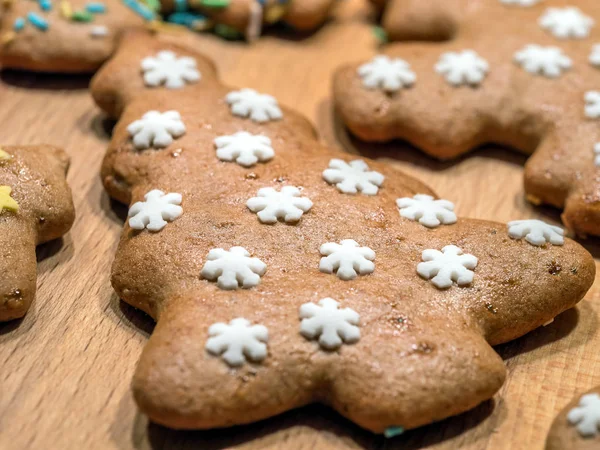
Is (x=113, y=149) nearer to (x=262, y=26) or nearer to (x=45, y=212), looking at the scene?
(x=45, y=212)

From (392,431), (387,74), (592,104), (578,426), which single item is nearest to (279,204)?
(392,431)

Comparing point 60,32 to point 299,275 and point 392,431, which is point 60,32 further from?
point 392,431

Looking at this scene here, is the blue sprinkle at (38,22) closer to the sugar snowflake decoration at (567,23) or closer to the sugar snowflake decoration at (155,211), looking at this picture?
the sugar snowflake decoration at (155,211)

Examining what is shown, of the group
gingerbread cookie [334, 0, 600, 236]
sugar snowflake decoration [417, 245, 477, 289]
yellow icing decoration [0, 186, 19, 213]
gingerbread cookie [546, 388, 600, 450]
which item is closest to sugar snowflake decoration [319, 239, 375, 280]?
sugar snowflake decoration [417, 245, 477, 289]

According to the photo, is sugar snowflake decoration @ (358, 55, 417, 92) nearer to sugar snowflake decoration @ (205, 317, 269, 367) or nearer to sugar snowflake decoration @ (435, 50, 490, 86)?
sugar snowflake decoration @ (435, 50, 490, 86)

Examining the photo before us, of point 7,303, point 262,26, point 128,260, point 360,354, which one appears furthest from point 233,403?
point 262,26
